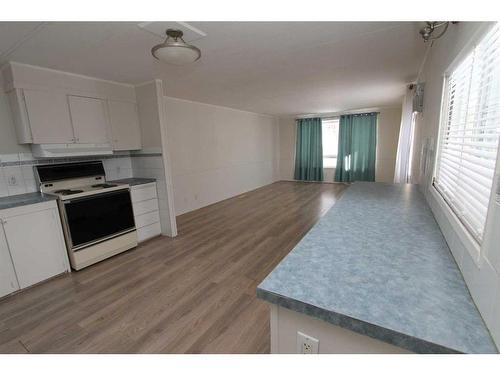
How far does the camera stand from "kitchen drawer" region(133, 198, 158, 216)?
313 cm

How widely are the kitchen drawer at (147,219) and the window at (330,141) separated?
548 centimetres

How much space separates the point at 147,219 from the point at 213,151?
244cm

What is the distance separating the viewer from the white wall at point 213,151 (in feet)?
14.5

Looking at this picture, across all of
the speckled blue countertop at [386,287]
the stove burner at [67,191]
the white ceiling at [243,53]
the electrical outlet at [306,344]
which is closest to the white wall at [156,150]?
the white ceiling at [243,53]

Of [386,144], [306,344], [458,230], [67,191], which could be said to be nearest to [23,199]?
[67,191]

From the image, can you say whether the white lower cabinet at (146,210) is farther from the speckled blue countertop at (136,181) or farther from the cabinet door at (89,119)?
the cabinet door at (89,119)

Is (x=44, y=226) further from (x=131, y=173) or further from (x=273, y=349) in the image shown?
(x=273, y=349)

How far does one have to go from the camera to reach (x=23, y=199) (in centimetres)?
230

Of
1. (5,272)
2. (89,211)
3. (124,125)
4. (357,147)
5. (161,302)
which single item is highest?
(124,125)

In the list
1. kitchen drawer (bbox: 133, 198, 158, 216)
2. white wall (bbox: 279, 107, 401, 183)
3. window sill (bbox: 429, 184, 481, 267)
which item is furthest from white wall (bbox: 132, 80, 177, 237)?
white wall (bbox: 279, 107, 401, 183)

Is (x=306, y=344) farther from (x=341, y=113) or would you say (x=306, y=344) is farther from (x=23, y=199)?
(x=341, y=113)

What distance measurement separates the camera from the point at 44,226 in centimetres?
232

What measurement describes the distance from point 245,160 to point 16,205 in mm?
4785

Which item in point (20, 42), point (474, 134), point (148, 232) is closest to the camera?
point (474, 134)
